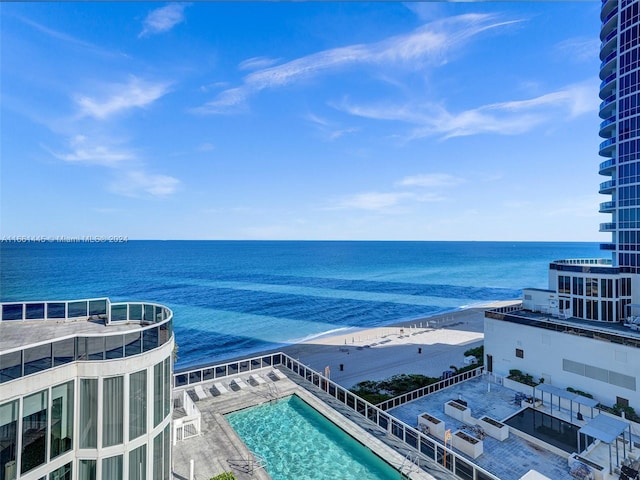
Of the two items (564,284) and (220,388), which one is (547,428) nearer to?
(564,284)

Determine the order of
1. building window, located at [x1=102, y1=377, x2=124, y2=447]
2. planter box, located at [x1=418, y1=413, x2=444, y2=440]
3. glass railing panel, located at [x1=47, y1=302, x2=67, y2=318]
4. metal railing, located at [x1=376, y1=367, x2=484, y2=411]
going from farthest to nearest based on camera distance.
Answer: metal railing, located at [x1=376, y1=367, x2=484, y2=411]
planter box, located at [x1=418, y1=413, x2=444, y2=440]
glass railing panel, located at [x1=47, y1=302, x2=67, y2=318]
building window, located at [x1=102, y1=377, x2=124, y2=447]

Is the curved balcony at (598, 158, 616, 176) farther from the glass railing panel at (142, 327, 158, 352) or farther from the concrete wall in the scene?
the glass railing panel at (142, 327, 158, 352)

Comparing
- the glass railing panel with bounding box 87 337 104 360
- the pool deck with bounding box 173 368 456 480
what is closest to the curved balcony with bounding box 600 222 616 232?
the pool deck with bounding box 173 368 456 480

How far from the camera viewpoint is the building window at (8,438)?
252 inches

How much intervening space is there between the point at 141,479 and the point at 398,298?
69.3m

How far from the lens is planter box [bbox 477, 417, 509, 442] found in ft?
55.8

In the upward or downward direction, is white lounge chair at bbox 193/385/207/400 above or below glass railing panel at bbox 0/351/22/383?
below

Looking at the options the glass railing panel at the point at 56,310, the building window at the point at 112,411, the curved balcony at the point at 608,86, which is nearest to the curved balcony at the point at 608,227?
the curved balcony at the point at 608,86

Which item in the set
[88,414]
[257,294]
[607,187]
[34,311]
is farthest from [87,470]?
[257,294]

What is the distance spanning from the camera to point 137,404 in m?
8.23

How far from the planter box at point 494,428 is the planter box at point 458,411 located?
83cm

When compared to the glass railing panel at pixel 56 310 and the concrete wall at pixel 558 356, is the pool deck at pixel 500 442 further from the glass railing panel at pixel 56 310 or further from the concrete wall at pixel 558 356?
the glass railing panel at pixel 56 310

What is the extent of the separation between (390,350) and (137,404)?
Answer: 107 ft

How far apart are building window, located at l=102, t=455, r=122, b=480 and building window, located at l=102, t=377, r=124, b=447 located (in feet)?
1.31
